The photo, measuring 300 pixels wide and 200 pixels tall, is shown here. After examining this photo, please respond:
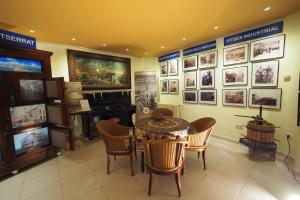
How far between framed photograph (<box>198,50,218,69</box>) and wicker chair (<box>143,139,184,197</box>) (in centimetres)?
316

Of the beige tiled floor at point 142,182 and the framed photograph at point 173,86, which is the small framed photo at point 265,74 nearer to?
the beige tiled floor at point 142,182

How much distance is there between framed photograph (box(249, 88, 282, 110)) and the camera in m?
3.03

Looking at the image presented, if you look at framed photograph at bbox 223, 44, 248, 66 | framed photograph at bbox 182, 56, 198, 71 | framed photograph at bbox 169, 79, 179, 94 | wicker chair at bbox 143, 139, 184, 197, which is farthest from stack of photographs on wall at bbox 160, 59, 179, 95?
wicker chair at bbox 143, 139, 184, 197

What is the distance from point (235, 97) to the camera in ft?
12.2

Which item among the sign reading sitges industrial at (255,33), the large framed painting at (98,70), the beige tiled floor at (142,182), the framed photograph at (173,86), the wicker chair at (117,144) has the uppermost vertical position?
the sign reading sitges industrial at (255,33)

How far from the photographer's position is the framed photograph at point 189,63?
4.64m

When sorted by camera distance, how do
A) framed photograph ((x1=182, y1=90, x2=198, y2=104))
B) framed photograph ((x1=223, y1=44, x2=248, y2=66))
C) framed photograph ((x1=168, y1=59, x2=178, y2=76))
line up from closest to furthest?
framed photograph ((x1=223, y1=44, x2=248, y2=66)), framed photograph ((x1=182, y1=90, x2=198, y2=104)), framed photograph ((x1=168, y1=59, x2=178, y2=76))

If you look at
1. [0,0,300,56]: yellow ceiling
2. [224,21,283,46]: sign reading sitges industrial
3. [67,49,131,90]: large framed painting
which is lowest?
[67,49,131,90]: large framed painting

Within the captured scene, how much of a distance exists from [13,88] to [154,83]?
426 centimetres

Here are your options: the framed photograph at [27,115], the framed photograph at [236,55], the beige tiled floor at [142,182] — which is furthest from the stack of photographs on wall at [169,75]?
the framed photograph at [27,115]

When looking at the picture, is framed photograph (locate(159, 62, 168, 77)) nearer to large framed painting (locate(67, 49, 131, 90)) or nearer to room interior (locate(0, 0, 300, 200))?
large framed painting (locate(67, 49, 131, 90))

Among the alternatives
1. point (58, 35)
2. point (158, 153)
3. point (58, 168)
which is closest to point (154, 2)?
point (158, 153)

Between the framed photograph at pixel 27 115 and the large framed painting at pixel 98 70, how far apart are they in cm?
145

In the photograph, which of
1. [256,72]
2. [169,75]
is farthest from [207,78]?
[169,75]
